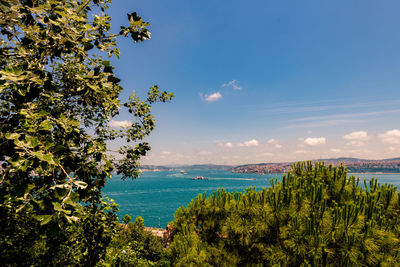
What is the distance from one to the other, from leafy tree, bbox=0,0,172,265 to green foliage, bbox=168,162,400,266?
14.7 feet

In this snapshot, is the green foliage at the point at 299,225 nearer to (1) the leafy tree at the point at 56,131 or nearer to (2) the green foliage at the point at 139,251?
(2) the green foliage at the point at 139,251

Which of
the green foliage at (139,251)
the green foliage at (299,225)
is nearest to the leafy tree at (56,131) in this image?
the green foliage at (139,251)

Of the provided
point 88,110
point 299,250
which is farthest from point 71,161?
point 299,250

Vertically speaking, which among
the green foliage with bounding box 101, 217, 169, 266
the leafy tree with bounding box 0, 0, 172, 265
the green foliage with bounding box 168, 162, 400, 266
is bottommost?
the green foliage with bounding box 101, 217, 169, 266

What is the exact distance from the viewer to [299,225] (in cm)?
606

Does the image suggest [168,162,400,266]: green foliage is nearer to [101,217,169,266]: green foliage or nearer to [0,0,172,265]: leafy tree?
[101,217,169,266]: green foliage

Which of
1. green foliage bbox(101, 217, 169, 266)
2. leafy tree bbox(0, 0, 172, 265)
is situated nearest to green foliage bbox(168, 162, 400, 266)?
green foliage bbox(101, 217, 169, 266)

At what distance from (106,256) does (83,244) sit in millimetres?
986

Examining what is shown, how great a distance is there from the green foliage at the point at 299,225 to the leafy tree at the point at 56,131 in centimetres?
449

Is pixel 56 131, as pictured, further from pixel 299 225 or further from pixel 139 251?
pixel 139 251

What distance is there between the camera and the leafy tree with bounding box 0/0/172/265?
6.07 ft

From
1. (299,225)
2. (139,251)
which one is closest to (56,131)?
(299,225)

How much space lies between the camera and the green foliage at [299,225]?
5.57m

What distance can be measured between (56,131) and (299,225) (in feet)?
22.0
